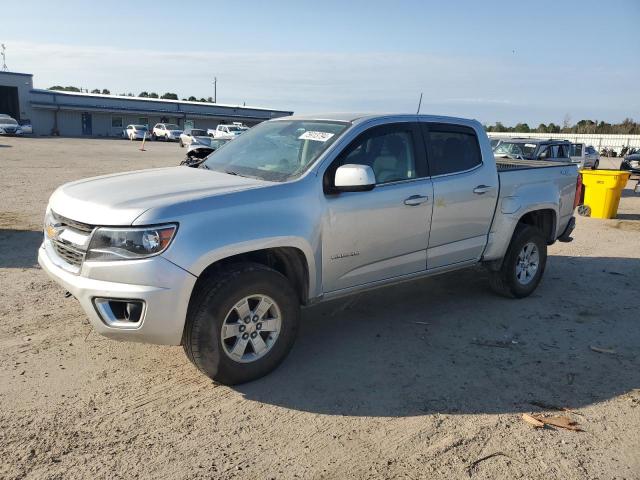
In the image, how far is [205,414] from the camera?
357 cm

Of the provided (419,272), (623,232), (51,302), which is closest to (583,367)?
(419,272)

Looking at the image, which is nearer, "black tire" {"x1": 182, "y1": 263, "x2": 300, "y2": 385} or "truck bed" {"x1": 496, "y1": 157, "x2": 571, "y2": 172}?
"black tire" {"x1": 182, "y1": 263, "x2": 300, "y2": 385}

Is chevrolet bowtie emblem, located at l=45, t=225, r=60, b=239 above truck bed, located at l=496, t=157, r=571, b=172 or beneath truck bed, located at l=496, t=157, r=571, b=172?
beneath

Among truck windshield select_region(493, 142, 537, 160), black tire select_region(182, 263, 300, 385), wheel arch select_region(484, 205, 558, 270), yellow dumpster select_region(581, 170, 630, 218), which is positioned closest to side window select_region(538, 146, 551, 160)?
truck windshield select_region(493, 142, 537, 160)

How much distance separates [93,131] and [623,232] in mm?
60174

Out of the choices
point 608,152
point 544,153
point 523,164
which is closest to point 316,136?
point 523,164

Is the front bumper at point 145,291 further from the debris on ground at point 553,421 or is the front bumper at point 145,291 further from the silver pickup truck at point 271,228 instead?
the debris on ground at point 553,421

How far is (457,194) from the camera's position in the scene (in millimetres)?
5152

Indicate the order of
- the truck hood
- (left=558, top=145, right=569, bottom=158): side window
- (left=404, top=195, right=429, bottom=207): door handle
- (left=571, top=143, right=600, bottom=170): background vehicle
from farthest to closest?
1. (left=571, top=143, right=600, bottom=170): background vehicle
2. (left=558, top=145, right=569, bottom=158): side window
3. (left=404, top=195, right=429, bottom=207): door handle
4. the truck hood

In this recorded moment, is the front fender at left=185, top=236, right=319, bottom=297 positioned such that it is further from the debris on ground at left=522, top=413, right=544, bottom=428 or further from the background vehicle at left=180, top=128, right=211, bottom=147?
the background vehicle at left=180, top=128, right=211, bottom=147

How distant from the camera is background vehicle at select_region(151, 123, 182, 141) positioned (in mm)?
51509

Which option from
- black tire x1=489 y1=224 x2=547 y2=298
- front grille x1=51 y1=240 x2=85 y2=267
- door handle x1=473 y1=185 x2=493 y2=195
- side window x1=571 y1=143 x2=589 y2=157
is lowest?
black tire x1=489 y1=224 x2=547 y2=298

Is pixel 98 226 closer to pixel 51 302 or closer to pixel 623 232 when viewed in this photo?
pixel 51 302

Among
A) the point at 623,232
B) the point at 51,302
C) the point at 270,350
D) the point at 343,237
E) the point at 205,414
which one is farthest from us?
the point at 623,232
